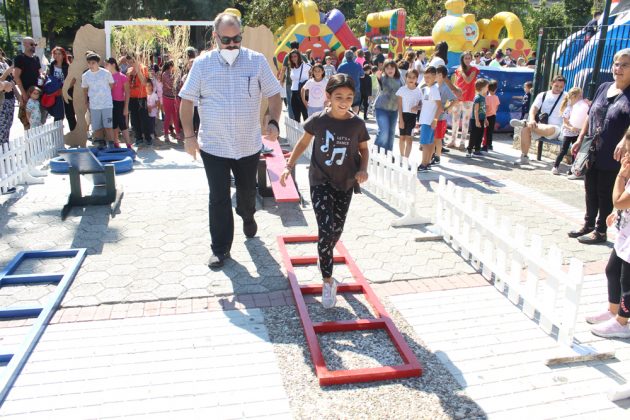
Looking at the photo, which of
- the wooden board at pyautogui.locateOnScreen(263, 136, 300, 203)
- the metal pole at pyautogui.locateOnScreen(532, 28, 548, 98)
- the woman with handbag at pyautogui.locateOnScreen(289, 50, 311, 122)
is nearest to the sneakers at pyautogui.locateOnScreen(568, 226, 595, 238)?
the wooden board at pyautogui.locateOnScreen(263, 136, 300, 203)

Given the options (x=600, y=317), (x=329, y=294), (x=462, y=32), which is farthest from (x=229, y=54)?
(x=462, y=32)

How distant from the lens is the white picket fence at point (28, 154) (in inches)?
278

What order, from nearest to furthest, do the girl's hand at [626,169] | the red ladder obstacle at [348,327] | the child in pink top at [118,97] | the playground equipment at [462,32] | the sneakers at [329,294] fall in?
the red ladder obstacle at [348,327]
the girl's hand at [626,169]
the sneakers at [329,294]
the child in pink top at [118,97]
the playground equipment at [462,32]

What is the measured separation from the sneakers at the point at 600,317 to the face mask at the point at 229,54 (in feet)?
11.1

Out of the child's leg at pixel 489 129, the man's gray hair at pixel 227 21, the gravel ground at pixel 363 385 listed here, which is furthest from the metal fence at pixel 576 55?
the gravel ground at pixel 363 385

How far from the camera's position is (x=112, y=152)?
939cm

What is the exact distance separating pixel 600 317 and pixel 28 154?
7780 millimetres

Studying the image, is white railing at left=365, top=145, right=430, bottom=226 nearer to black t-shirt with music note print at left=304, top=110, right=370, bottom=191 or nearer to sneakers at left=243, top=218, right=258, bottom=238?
sneakers at left=243, top=218, right=258, bottom=238

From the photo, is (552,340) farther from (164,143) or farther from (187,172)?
(164,143)

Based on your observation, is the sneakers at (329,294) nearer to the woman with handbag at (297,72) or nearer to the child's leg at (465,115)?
the child's leg at (465,115)

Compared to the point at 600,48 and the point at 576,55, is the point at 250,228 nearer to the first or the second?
the point at 600,48

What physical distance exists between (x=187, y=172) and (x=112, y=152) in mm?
1726

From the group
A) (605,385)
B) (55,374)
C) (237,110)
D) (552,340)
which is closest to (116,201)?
(237,110)

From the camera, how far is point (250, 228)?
211 inches
